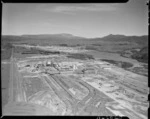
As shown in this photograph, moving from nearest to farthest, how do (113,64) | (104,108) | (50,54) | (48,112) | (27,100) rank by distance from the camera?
1. (48,112)
2. (104,108)
3. (27,100)
4. (113,64)
5. (50,54)

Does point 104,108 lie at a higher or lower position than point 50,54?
lower

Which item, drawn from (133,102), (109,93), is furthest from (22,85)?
(133,102)

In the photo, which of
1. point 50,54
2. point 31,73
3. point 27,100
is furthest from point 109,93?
point 50,54

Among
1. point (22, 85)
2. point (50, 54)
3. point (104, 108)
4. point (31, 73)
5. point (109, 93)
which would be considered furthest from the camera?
point (50, 54)

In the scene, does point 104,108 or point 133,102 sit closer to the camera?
point 104,108

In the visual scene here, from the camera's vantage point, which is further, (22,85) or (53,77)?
(53,77)

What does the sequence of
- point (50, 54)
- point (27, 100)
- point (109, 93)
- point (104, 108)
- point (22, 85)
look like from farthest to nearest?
point (50, 54), point (22, 85), point (109, 93), point (27, 100), point (104, 108)

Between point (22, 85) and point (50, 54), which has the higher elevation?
point (50, 54)

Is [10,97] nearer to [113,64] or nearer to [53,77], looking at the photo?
[53,77]

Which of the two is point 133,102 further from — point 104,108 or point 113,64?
point 113,64
